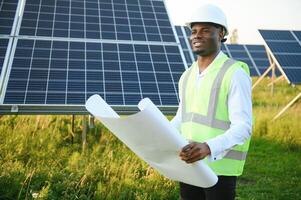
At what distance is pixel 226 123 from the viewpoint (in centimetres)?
256

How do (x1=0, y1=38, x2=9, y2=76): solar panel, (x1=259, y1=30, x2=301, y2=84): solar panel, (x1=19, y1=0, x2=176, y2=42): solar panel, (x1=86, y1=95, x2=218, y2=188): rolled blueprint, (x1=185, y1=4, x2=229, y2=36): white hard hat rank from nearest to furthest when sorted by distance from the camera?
(x1=86, y1=95, x2=218, y2=188): rolled blueprint → (x1=185, y1=4, x2=229, y2=36): white hard hat → (x1=0, y1=38, x2=9, y2=76): solar panel → (x1=19, y1=0, x2=176, y2=42): solar panel → (x1=259, y1=30, x2=301, y2=84): solar panel

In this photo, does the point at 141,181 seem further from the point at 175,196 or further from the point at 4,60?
the point at 4,60

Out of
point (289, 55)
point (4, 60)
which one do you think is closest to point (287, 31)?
point (289, 55)

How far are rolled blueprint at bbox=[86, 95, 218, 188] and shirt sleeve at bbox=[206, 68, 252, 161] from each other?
0.13 metres

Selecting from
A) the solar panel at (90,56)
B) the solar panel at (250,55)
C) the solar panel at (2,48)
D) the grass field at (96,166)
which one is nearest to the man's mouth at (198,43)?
the grass field at (96,166)

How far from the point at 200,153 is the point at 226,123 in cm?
44

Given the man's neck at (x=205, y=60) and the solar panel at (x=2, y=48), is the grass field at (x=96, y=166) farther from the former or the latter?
the man's neck at (x=205, y=60)

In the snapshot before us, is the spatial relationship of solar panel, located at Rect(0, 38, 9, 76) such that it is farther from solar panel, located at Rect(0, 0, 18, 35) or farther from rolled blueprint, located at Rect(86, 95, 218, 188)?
rolled blueprint, located at Rect(86, 95, 218, 188)

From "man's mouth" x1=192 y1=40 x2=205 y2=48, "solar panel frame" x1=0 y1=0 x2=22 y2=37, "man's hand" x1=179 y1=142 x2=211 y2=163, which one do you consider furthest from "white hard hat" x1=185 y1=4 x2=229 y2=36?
"solar panel frame" x1=0 y1=0 x2=22 y2=37

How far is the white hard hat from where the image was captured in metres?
2.51

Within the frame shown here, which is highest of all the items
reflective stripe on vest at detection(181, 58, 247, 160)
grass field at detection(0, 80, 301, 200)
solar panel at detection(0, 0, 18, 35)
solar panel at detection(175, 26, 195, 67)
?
reflective stripe on vest at detection(181, 58, 247, 160)

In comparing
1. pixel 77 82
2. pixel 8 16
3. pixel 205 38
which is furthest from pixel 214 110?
pixel 8 16

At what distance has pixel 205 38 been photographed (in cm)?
254

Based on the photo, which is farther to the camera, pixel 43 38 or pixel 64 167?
pixel 43 38
